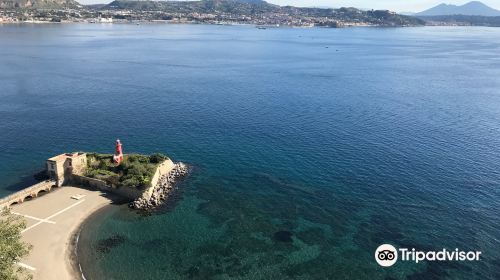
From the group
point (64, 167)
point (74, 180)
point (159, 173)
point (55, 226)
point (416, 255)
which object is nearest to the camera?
point (416, 255)

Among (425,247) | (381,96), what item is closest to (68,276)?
(425,247)

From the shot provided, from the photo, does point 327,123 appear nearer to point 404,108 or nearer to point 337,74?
point 404,108

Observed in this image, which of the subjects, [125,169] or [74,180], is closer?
[74,180]

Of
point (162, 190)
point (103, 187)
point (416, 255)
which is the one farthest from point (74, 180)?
point (416, 255)

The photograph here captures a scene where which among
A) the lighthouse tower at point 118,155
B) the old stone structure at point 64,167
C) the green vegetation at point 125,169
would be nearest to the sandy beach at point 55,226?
the old stone structure at point 64,167

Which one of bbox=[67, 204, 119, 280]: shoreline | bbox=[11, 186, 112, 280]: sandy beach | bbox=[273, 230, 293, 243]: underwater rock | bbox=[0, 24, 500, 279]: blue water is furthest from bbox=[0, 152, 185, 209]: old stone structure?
bbox=[273, 230, 293, 243]: underwater rock

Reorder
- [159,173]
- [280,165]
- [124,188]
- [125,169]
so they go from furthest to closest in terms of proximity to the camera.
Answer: [280,165] < [159,173] < [125,169] < [124,188]

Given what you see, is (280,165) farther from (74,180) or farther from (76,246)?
(76,246)
